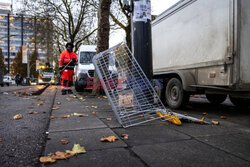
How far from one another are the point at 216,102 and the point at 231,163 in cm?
539

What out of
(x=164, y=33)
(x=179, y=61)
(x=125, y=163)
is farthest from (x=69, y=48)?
(x=125, y=163)

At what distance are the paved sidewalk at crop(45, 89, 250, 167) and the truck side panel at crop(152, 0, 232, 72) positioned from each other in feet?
6.16

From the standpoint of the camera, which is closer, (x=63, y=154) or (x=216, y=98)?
Answer: (x=63, y=154)

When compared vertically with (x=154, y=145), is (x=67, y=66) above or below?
above

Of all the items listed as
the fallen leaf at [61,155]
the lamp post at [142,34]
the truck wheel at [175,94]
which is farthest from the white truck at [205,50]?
the fallen leaf at [61,155]

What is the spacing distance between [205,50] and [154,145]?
10.2ft

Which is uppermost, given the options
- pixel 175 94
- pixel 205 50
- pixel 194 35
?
pixel 194 35

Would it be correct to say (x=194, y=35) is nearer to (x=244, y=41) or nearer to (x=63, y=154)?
(x=244, y=41)

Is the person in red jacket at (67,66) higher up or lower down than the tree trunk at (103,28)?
lower down

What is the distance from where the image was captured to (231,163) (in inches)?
69.9

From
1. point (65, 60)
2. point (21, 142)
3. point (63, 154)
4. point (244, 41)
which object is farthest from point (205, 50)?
point (65, 60)

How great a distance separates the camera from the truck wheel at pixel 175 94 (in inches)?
199

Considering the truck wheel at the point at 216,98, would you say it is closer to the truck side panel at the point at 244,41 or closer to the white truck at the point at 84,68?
the truck side panel at the point at 244,41

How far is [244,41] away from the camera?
12.6 ft
